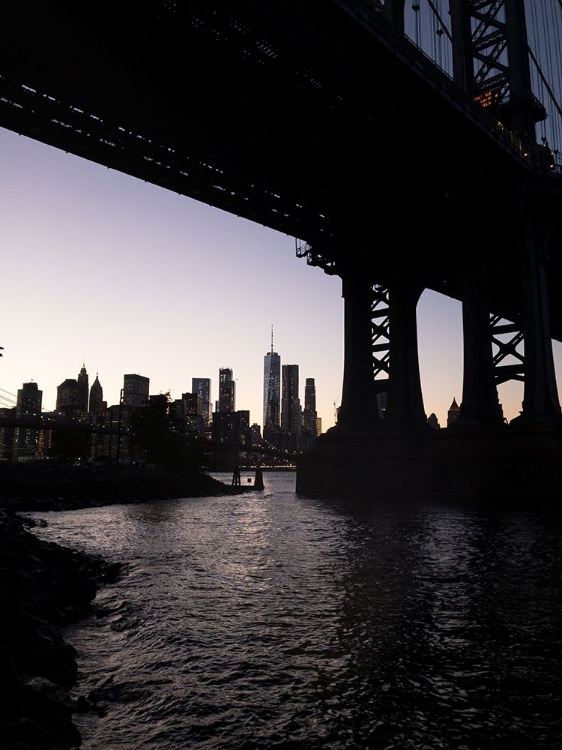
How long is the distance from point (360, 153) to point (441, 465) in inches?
778

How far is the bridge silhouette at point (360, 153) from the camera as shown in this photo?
2539 centimetres

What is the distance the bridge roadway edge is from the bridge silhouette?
0.47 feet

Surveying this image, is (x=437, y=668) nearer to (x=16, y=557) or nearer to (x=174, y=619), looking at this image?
(x=174, y=619)

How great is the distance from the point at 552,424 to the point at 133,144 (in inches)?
1142

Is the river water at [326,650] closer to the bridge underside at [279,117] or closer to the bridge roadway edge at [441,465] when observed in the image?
the bridge roadway edge at [441,465]

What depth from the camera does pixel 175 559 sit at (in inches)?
603

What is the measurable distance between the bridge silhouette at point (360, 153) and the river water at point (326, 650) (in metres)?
20.8

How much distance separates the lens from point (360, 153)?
33.5 meters

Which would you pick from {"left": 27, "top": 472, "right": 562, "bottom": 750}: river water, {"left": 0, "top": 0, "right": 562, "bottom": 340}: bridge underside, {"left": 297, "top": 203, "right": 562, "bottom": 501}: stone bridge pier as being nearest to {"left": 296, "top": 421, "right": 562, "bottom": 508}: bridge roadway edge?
{"left": 297, "top": 203, "right": 562, "bottom": 501}: stone bridge pier

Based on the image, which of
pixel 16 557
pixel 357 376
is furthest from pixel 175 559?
pixel 357 376

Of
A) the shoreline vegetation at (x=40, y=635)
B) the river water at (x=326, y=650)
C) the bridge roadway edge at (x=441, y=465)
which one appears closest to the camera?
the shoreline vegetation at (x=40, y=635)

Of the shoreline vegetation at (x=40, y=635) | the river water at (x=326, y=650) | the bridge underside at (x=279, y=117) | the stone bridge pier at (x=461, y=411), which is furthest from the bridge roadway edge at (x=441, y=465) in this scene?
the shoreline vegetation at (x=40, y=635)

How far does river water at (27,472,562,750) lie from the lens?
5.18 m

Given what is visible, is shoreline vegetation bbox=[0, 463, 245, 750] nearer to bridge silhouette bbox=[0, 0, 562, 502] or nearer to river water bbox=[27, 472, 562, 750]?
river water bbox=[27, 472, 562, 750]
